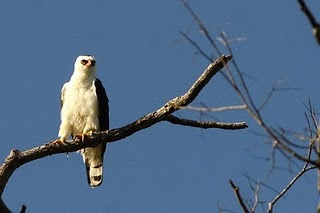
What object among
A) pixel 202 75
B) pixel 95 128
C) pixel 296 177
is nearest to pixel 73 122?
pixel 95 128

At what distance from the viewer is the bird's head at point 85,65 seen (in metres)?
8.84

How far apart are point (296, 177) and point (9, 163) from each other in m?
2.75

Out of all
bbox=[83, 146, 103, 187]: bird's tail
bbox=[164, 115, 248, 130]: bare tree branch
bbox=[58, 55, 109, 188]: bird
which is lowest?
bbox=[164, 115, 248, 130]: bare tree branch

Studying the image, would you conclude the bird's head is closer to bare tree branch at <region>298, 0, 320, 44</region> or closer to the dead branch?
the dead branch

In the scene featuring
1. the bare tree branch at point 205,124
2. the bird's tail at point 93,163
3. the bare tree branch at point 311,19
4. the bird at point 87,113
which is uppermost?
the bird at point 87,113

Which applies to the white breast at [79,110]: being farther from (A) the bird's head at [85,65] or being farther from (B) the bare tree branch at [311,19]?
(B) the bare tree branch at [311,19]

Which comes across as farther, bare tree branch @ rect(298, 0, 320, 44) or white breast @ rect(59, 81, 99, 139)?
white breast @ rect(59, 81, 99, 139)

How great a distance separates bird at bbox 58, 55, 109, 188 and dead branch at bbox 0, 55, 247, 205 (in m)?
1.89

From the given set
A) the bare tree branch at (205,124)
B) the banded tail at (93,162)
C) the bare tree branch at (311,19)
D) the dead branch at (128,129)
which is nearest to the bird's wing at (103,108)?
the banded tail at (93,162)

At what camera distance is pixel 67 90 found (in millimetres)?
8641

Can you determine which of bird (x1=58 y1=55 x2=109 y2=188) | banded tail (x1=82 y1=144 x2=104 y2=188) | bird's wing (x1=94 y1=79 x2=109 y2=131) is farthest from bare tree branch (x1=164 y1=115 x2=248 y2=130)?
banded tail (x1=82 y1=144 x2=104 y2=188)

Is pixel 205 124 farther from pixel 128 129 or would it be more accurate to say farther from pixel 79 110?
pixel 79 110

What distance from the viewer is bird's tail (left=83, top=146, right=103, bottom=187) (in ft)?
27.7

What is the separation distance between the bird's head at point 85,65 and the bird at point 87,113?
0.6 inches
